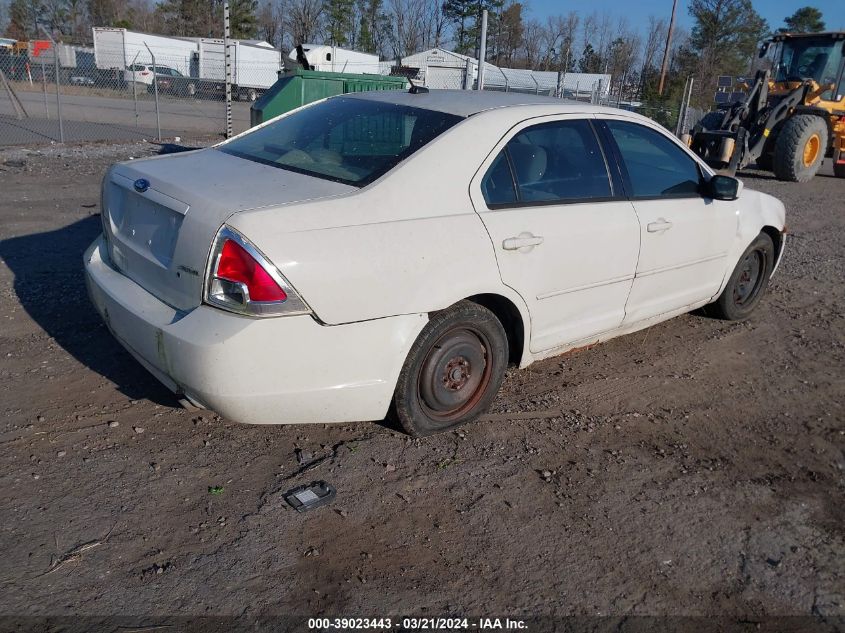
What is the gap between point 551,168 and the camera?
386 centimetres

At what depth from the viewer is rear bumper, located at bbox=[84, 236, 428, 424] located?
2795 mm

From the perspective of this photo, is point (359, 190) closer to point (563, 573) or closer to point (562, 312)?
point (562, 312)

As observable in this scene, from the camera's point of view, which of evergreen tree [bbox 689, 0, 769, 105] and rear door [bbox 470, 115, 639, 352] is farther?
evergreen tree [bbox 689, 0, 769, 105]

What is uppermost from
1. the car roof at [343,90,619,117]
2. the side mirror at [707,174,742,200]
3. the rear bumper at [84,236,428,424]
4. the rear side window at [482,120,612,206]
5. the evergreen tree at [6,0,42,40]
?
the evergreen tree at [6,0,42,40]

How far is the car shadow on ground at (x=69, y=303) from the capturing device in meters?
3.93

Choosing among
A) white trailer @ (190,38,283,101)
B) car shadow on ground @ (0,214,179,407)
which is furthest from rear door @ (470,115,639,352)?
white trailer @ (190,38,283,101)

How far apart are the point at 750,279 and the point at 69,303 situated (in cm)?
500

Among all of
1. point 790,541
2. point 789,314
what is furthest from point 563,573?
point 789,314

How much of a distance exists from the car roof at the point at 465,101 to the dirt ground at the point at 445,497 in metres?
1.59

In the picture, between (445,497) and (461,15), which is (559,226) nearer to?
(445,497)

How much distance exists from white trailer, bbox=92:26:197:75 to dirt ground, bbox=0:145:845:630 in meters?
35.5

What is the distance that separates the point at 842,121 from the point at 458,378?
15375 mm

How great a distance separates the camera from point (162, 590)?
2.47 meters

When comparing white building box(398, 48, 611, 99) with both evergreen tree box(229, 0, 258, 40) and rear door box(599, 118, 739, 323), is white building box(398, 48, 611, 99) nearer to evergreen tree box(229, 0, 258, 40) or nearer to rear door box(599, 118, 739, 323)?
rear door box(599, 118, 739, 323)
